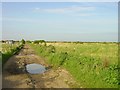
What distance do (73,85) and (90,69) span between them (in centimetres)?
257

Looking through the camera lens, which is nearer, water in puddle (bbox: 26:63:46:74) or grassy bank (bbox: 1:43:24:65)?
water in puddle (bbox: 26:63:46:74)

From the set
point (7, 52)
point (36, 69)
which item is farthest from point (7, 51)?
point (36, 69)

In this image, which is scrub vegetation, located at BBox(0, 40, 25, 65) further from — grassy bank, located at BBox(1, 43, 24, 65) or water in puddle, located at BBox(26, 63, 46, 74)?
water in puddle, located at BBox(26, 63, 46, 74)

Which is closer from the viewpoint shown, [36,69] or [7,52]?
[36,69]

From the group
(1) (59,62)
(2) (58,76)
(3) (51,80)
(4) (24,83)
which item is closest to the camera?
(4) (24,83)

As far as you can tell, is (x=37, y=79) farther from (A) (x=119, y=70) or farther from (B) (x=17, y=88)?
(A) (x=119, y=70)

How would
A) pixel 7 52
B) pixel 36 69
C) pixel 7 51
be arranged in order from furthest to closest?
1. pixel 7 51
2. pixel 7 52
3. pixel 36 69

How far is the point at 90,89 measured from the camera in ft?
47.1

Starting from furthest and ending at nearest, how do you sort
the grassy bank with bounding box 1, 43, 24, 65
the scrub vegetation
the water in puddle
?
the scrub vegetation, the grassy bank with bounding box 1, 43, 24, 65, the water in puddle

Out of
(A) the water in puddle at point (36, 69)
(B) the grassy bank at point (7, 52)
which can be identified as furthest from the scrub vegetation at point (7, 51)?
(A) the water in puddle at point (36, 69)

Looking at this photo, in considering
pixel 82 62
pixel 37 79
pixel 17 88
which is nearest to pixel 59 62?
pixel 82 62

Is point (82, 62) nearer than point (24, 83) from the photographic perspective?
No

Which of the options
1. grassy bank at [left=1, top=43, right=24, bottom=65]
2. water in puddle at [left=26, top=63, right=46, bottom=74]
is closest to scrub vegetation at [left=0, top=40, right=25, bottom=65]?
grassy bank at [left=1, top=43, right=24, bottom=65]

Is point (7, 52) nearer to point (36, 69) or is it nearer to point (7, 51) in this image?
point (7, 51)
